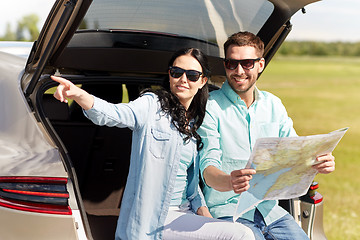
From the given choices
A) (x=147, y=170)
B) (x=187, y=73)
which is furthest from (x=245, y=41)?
(x=147, y=170)

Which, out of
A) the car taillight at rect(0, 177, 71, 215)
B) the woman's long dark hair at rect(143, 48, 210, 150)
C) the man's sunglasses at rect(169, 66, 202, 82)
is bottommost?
the car taillight at rect(0, 177, 71, 215)

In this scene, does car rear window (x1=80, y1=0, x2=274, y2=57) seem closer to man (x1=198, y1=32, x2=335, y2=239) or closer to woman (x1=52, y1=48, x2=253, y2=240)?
man (x1=198, y1=32, x2=335, y2=239)

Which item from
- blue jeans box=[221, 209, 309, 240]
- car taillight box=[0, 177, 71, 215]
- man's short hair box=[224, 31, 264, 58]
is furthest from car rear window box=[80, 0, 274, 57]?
blue jeans box=[221, 209, 309, 240]

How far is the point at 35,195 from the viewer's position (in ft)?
7.33

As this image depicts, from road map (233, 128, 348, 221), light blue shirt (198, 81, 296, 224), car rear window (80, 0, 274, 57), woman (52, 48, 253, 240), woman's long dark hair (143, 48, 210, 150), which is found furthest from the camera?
car rear window (80, 0, 274, 57)

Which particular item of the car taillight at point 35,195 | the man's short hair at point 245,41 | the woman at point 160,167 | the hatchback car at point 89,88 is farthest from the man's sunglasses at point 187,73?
the car taillight at point 35,195

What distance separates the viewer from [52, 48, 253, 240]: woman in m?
2.37

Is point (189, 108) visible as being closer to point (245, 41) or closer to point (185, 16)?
point (245, 41)

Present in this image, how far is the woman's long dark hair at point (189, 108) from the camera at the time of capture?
252 cm

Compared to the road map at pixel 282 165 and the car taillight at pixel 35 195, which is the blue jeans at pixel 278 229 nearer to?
the road map at pixel 282 165

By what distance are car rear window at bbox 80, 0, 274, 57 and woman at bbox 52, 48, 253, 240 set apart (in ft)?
1.95

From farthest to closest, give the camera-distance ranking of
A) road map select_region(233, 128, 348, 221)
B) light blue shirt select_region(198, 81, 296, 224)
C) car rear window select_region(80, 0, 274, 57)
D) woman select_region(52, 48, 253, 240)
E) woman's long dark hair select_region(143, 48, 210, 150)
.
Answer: car rear window select_region(80, 0, 274, 57)
light blue shirt select_region(198, 81, 296, 224)
woman's long dark hair select_region(143, 48, 210, 150)
woman select_region(52, 48, 253, 240)
road map select_region(233, 128, 348, 221)

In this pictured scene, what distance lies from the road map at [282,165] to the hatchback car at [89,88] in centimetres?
66

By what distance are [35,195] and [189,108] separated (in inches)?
36.3
